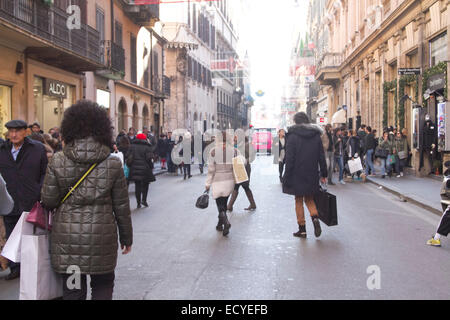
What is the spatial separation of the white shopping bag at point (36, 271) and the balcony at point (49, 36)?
1082 centimetres

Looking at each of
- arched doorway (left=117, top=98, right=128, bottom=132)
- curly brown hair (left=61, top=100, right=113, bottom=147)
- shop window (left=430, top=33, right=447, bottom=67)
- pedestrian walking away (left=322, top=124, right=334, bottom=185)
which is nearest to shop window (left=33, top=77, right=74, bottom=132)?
arched doorway (left=117, top=98, right=128, bottom=132)

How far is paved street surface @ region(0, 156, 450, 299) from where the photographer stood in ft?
16.9

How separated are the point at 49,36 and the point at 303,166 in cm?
1153

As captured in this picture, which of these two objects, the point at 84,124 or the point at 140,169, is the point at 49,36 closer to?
the point at 140,169

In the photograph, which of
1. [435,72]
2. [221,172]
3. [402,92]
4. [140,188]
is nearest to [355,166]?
[435,72]

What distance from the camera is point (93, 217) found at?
354 cm

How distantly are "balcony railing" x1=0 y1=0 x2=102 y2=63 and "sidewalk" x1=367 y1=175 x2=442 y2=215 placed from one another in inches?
420

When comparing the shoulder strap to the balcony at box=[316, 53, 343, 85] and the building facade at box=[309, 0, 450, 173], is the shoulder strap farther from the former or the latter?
the balcony at box=[316, 53, 343, 85]

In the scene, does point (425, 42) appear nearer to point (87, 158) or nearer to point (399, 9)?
point (399, 9)

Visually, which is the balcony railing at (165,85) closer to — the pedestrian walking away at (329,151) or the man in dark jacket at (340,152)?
→ the man in dark jacket at (340,152)

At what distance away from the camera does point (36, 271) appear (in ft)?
11.2

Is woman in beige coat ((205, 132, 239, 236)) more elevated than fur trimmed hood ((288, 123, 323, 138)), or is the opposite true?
fur trimmed hood ((288, 123, 323, 138))

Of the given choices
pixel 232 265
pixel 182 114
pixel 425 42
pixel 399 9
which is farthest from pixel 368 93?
pixel 232 265

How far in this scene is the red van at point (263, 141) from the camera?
49.6 metres
